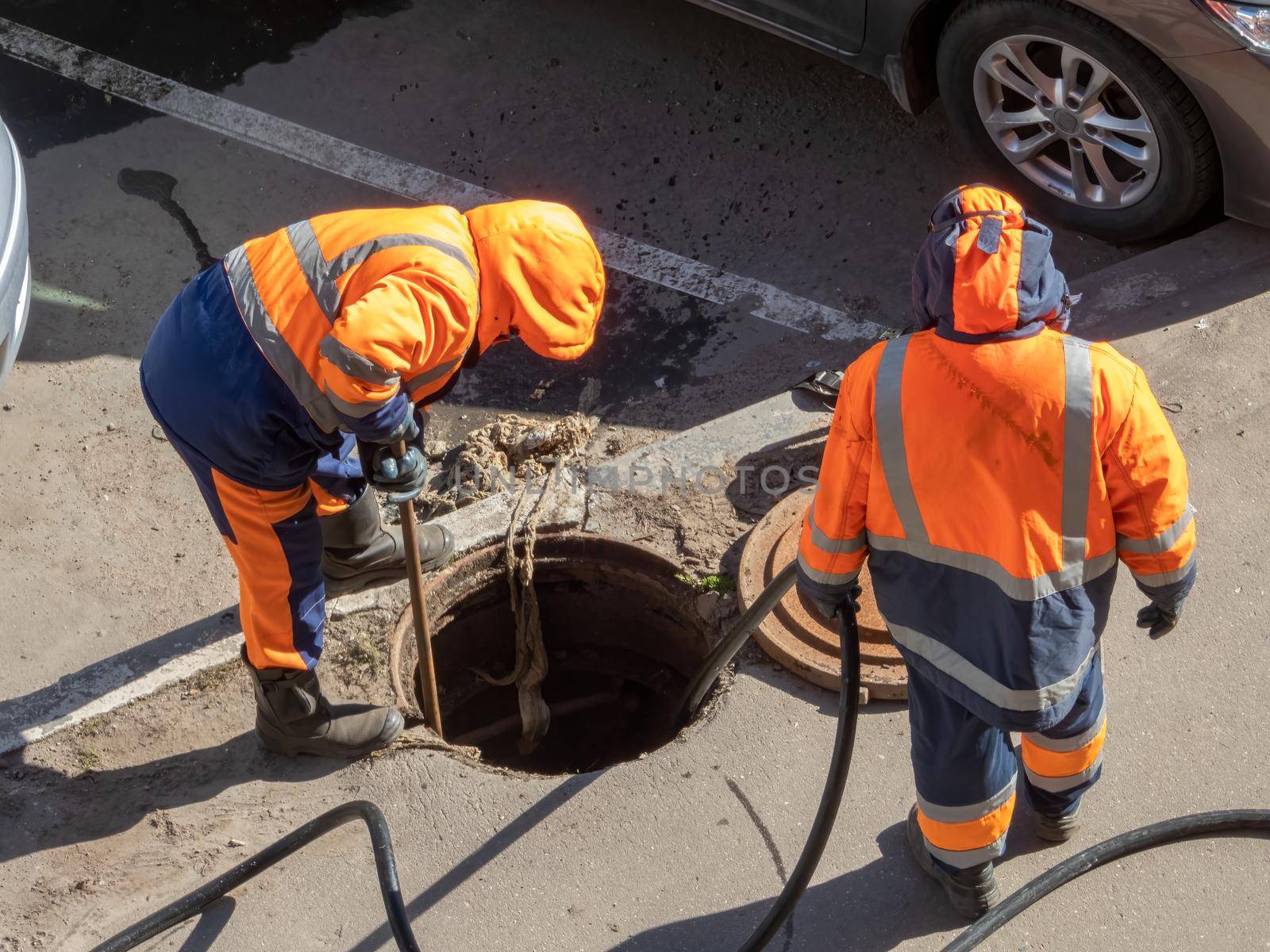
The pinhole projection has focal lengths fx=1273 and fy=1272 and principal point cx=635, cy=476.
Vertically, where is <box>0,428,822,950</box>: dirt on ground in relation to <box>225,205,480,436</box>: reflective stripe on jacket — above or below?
below

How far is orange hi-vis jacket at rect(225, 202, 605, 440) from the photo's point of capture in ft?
9.36

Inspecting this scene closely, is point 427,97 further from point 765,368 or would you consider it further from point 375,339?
point 375,339

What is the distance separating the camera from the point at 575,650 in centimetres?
464

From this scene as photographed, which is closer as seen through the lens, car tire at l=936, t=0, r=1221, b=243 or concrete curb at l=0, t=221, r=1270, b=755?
concrete curb at l=0, t=221, r=1270, b=755

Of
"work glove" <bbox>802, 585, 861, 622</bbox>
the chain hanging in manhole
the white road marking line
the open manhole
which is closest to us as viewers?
"work glove" <bbox>802, 585, 861, 622</bbox>

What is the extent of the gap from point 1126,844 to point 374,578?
2301 mm

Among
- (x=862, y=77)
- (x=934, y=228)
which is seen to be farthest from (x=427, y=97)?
(x=934, y=228)

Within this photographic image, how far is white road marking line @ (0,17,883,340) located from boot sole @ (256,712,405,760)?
2254 millimetres

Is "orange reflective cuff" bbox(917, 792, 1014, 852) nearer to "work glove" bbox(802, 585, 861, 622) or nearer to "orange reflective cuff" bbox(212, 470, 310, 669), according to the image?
"work glove" bbox(802, 585, 861, 622)

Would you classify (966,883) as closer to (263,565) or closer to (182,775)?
(263,565)

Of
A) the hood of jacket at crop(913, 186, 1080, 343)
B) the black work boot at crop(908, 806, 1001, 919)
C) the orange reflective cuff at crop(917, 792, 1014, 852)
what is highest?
the hood of jacket at crop(913, 186, 1080, 343)

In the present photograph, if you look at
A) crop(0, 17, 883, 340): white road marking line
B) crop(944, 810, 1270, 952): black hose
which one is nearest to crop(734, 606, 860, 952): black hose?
crop(944, 810, 1270, 952): black hose

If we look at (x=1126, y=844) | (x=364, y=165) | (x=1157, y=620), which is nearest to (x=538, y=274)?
(x=1157, y=620)

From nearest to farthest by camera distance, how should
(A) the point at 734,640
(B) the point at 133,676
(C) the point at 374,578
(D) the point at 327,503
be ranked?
(A) the point at 734,640
(D) the point at 327,503
(B) the point at 133,676
(C) the point at 374,578
